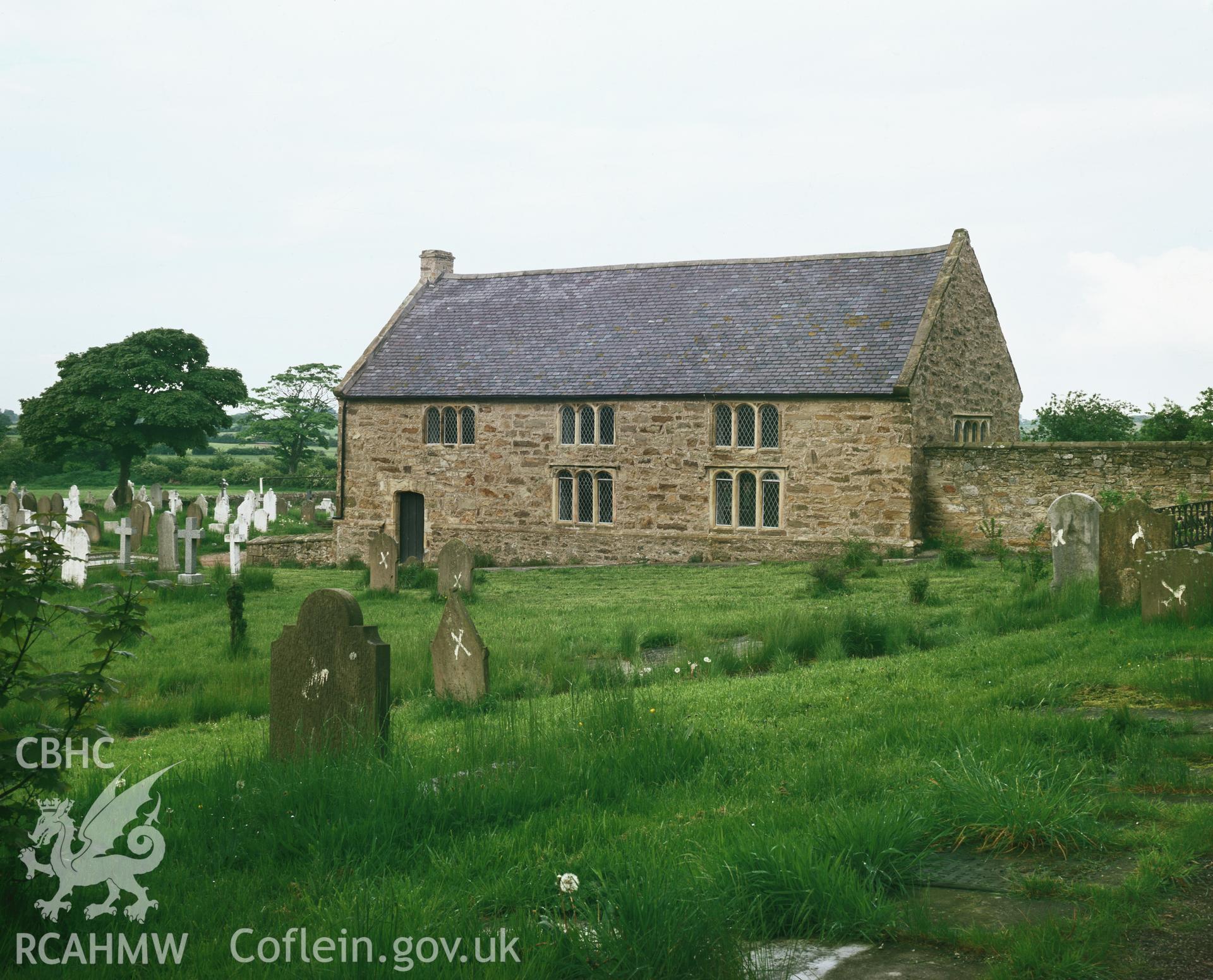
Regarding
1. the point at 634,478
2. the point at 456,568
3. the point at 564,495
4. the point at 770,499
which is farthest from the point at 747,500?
the point at 456,568

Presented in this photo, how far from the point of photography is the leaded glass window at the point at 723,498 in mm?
26891

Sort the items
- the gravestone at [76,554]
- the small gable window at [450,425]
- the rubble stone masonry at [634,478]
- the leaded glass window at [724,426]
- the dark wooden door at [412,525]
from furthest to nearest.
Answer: the dark wooden door at [412,525] → the small gable window at [450,425] → the leaded glass window at [724,426] → the rubble stone masonry at [634,478] → the gravestone at [76,554]

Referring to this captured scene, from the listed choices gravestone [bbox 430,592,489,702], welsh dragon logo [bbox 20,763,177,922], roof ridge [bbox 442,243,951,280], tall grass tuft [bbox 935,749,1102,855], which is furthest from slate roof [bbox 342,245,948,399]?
welsh dragon logo [bbox 20,763,177,922]

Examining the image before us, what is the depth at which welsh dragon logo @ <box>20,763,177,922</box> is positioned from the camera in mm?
4297

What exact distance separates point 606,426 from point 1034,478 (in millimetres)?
10306

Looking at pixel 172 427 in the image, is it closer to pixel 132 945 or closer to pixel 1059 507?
pixel 1059 507

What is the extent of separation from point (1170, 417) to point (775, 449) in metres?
13.6

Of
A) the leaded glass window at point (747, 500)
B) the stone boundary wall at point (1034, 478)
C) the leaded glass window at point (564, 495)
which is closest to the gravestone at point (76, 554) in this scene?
the leaded glass window at point (564, 495)

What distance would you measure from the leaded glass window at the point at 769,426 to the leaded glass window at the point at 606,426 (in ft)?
13.1

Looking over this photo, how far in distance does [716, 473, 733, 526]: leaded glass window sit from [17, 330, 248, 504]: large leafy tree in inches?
1148

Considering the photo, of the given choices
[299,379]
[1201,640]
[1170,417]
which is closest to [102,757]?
[1201,640]

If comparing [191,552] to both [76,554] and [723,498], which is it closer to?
[76,554]

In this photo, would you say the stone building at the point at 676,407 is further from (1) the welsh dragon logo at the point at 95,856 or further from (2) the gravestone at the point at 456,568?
(1) the welsh dragon logo at the point at 95,856

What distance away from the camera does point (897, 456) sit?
81.0ft
